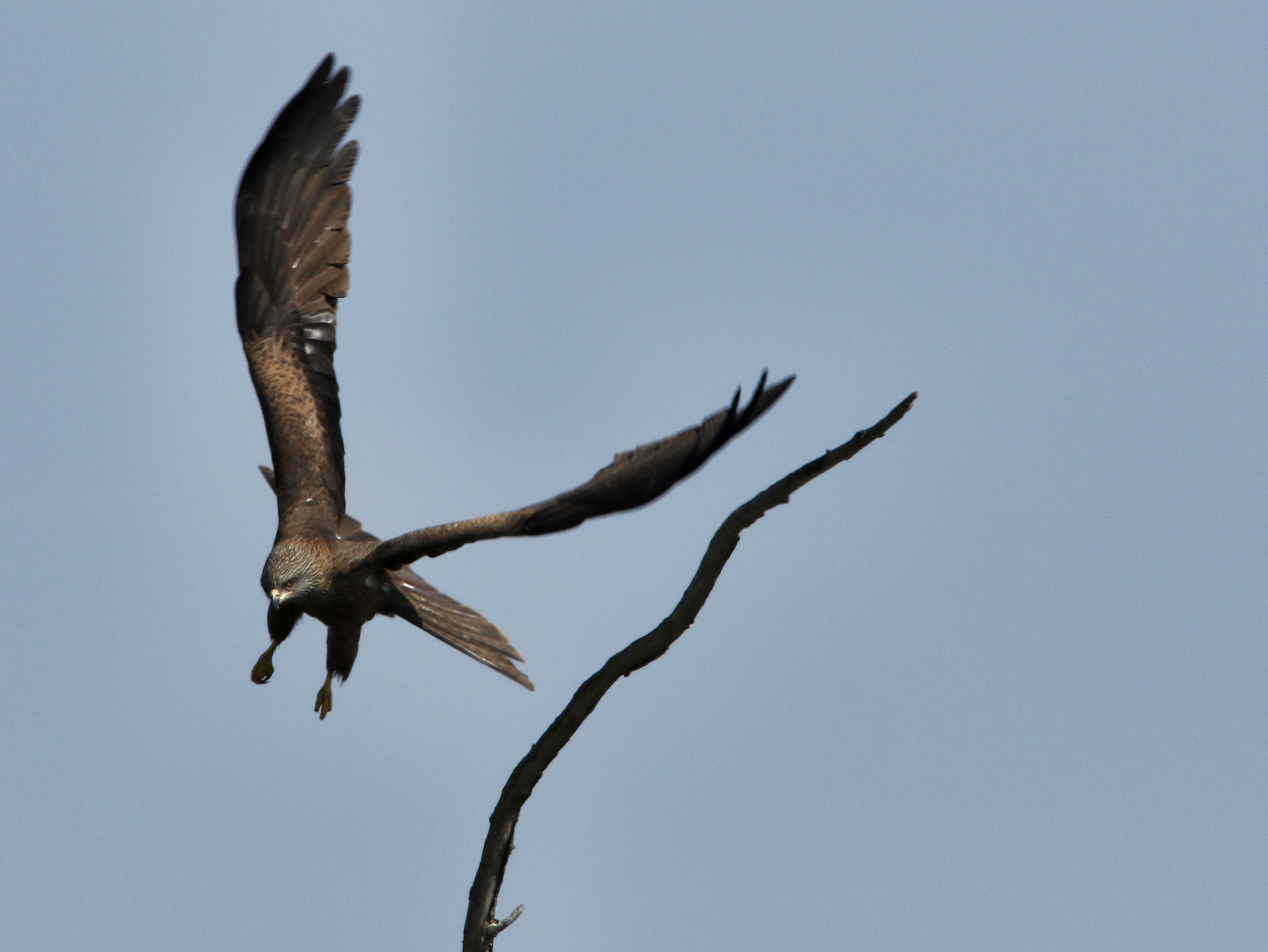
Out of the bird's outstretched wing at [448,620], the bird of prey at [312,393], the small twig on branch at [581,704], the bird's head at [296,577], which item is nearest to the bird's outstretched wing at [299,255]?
the bird of prey at [312,393]

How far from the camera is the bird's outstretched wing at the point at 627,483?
673 cm

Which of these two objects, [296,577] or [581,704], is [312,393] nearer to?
[296,577]

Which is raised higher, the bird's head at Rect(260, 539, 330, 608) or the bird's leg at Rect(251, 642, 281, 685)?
the bird's head at Rect(260, 539, 330, 608)

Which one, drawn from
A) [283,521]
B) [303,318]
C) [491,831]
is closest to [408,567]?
[283,521]

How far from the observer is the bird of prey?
907 centimetres

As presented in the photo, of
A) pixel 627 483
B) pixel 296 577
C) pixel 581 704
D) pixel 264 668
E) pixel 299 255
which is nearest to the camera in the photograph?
pixel 581 704

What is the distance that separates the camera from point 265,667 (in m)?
9.43

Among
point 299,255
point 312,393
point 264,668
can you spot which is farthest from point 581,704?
point 299,255

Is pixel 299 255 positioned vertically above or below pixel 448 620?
above

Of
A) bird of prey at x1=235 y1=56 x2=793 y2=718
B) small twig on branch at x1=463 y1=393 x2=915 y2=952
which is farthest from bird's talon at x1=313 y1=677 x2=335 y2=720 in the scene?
small twig on branch at x1=463 y1=393 x2=915 y2=952

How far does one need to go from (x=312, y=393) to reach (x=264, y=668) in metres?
1.90

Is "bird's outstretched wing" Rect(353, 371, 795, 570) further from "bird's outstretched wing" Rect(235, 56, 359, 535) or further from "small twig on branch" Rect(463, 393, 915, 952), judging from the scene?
"bird's outstretched wing" Rect(235, 56, 359, 535)

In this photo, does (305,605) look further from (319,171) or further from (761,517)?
(761,517)

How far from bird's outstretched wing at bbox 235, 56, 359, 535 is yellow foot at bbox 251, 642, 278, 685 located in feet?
3.90
